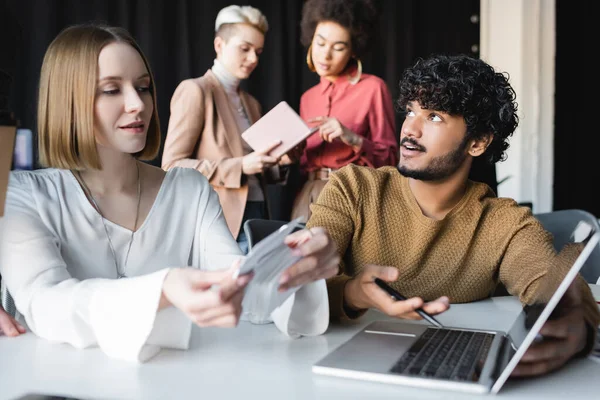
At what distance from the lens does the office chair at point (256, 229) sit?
176cm

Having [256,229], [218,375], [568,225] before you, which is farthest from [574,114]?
[218,375]

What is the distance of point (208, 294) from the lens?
0.80 meters

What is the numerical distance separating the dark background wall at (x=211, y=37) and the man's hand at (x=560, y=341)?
1.46 metres

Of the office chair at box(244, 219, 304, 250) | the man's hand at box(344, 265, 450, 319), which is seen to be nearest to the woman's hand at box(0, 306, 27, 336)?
the man's hand at box(344, 265, 450, 319)

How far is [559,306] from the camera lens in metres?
0.78

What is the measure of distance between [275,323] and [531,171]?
298 cm

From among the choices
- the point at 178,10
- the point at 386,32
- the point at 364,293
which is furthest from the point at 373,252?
the point at 386,32

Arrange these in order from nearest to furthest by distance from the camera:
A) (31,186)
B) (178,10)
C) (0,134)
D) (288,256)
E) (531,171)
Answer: (0,134)
(288,256)
(31,186)
(178,10)
(531,171)

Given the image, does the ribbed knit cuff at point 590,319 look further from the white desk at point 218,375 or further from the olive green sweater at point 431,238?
the olive green sweater at point 431,238

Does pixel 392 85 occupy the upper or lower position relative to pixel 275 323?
upper

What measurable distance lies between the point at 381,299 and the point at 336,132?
1.37m

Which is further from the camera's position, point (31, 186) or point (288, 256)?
point (31, 186)

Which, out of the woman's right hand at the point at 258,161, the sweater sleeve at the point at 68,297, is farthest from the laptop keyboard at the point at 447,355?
the woman's right hand at the point at 258,161

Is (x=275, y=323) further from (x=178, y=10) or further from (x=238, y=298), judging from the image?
(x=178, y=10)
